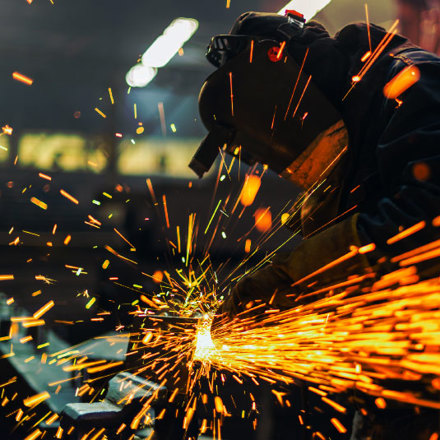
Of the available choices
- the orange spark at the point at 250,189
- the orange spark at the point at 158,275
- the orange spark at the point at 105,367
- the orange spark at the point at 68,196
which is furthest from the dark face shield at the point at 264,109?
the orange spark at the point at 68,196

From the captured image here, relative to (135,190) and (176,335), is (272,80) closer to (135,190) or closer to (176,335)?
(176,335)

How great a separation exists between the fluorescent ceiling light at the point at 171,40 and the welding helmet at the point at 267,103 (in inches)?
138

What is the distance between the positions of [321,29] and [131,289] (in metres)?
2.94

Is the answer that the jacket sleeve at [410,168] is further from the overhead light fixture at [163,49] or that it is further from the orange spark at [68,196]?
the orange spark at [68,196]

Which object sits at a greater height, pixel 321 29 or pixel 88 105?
pixel 88 105

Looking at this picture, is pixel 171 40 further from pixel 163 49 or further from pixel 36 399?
pixel 36 399

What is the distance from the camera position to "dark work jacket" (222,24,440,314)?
1.30 metres

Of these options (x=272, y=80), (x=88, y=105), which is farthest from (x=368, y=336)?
(x=88, y=105)

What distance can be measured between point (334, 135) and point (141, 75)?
530 centimetres

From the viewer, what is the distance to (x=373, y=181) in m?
1.56

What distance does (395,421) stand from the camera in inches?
57.7

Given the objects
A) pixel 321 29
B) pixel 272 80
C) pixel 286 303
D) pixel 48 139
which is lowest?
pixel 286 303

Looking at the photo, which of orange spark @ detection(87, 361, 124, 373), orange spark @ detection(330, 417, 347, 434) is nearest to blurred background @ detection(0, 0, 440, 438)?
orange spark @ detection(87, 361, 124, 373)

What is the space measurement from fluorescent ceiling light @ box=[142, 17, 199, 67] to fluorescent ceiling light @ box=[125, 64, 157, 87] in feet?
1.13
